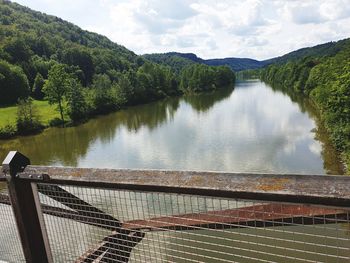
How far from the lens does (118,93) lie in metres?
65.6

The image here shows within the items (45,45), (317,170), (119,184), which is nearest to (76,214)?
(119,184)

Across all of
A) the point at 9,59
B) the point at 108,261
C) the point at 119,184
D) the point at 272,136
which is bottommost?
the point at 272,136

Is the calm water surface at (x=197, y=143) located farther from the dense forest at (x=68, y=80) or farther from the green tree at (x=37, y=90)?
the green tree at (x=37, y=90)

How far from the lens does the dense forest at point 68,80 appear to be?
50.2 metres

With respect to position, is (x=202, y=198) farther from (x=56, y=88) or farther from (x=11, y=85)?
(x=11, y=85)

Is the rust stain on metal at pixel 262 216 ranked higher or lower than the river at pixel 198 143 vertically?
higher

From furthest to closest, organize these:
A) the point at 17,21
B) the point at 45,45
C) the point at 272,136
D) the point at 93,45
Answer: the point at 93,45
the point at 17,21
the point at 45,45
the point at 272,136

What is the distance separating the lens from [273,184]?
1.39 metres

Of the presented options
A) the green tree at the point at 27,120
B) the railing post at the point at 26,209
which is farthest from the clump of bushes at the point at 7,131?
the railing post at the point at 26,209

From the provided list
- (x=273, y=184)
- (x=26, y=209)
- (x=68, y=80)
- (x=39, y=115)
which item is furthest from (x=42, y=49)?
(x=273, y=184)

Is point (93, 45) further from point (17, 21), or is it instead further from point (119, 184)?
point (119, 184)

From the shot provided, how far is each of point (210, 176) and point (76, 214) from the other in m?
1.47

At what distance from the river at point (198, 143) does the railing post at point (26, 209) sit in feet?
66.7

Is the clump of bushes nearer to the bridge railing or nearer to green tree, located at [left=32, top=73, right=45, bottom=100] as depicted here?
green tree, located at [left=32, top=73, right=45, bottom=100]
